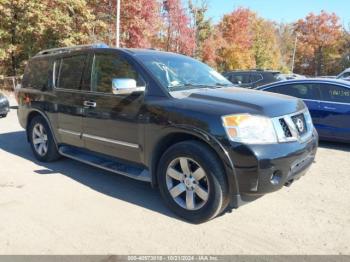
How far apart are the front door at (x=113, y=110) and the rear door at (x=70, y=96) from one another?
21cm

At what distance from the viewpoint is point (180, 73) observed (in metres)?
4.82

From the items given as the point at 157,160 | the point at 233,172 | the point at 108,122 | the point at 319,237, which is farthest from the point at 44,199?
the point at 319,237

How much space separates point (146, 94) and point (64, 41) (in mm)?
19526

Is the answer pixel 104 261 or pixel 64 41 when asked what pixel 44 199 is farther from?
pixel 64 41

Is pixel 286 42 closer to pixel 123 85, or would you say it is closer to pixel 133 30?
pixel 133 30

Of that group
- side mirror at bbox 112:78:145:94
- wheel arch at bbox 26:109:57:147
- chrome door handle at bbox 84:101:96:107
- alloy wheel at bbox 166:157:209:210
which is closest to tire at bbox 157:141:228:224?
alloy wheel at bbox 166:157:209:210

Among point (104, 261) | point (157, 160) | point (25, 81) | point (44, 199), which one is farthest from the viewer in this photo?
point (25, 81)

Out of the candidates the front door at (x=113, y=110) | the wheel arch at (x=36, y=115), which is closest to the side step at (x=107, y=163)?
the front door at (x=113, y=110)

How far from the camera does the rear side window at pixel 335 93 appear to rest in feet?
24.7

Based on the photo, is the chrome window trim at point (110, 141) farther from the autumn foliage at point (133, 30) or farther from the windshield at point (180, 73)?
the autumn foliage at point (133, 30)

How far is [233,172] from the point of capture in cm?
366

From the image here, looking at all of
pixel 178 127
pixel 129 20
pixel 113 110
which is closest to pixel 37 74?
pixel 113 110

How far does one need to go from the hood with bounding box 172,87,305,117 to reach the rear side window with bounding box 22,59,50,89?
2896 mm

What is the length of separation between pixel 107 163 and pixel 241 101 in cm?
209
